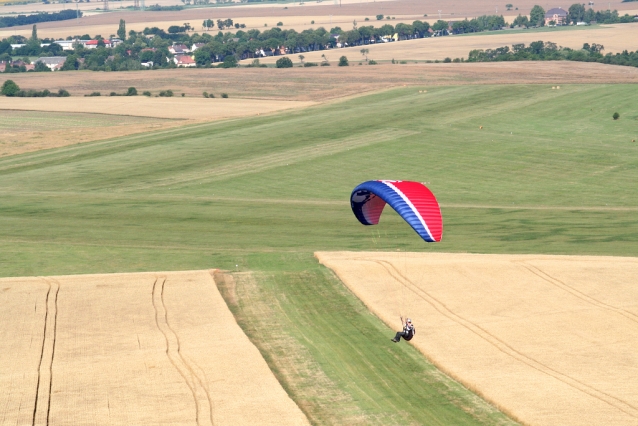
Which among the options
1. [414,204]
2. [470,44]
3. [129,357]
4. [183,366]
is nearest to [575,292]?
[414,204]

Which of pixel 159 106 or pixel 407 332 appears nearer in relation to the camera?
pixel 407 332

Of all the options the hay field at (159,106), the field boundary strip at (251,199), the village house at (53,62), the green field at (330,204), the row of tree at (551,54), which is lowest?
the field boundary strip at (251,199)

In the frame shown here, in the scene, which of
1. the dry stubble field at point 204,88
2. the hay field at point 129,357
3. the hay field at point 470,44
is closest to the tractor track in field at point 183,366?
the hay field at point 129,357

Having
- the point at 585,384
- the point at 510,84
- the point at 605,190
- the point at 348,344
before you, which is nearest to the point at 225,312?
the point at 348,344

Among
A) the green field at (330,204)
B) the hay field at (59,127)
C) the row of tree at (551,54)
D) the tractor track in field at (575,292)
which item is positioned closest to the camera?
the green field at (330,204)

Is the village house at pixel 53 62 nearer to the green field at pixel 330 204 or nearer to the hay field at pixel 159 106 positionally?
the hay field at pixel 159 106

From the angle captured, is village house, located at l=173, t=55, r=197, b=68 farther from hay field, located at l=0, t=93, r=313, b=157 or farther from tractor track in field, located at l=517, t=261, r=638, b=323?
tractor track in field, located at l=517, t=261, r=638, b=323

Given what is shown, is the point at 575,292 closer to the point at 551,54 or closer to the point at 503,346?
the point at 503,346
